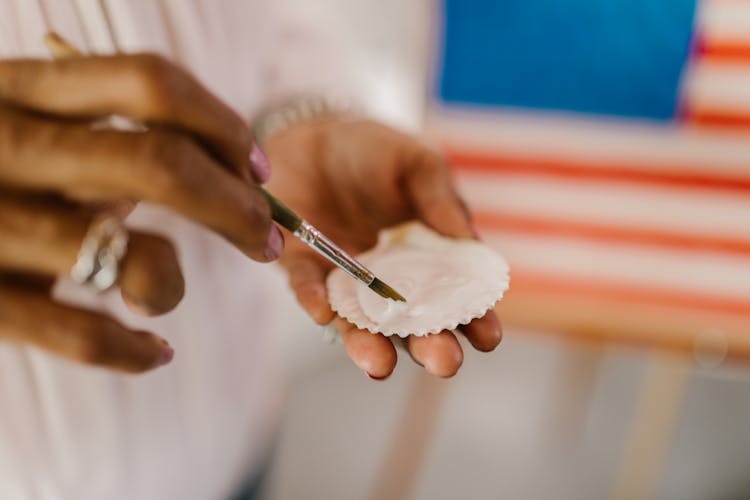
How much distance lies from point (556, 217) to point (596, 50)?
1.13 ft

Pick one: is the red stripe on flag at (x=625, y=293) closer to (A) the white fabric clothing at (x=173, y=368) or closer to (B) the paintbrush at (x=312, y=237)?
(A) the white fabric clothing at (x=173, y=368)

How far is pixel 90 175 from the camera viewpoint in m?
0.27

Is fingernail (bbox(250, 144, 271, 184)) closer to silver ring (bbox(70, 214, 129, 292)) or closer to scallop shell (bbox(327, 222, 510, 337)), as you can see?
silver ring (bbox(70, 214, 129, 292))

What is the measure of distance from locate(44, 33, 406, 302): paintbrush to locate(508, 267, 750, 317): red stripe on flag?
1.03 meters

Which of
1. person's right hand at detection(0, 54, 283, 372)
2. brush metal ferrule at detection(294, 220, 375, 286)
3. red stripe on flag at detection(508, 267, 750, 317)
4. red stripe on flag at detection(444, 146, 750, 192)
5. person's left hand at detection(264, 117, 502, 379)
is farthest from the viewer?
red stripe on flag at detection(508, 267, 750, 317)

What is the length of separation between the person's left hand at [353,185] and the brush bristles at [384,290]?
0.04 m

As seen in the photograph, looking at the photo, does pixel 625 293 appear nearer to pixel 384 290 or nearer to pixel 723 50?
pixel 723 50

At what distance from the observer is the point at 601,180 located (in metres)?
1.35

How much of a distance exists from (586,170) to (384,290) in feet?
2.97

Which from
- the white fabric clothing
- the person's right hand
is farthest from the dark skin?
the white fabric clothing

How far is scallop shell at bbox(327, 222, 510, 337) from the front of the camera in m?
0.54

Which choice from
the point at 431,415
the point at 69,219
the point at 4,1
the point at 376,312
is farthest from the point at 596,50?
the point at 69,219

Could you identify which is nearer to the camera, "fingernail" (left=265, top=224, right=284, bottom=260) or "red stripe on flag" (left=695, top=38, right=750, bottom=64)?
"fingernail" (left=265, top=224, right=284, bottom=260)

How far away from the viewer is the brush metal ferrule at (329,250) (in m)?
0.46
